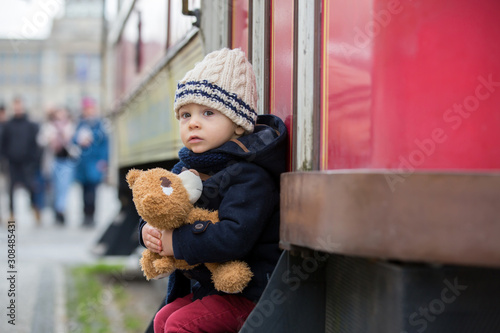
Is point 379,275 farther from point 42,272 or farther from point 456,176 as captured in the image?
point 42,272

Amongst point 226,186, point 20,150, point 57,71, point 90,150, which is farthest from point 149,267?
point 57,71

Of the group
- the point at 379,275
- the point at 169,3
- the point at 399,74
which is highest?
the point at 169,3

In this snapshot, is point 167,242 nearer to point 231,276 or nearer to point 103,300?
point 231,276

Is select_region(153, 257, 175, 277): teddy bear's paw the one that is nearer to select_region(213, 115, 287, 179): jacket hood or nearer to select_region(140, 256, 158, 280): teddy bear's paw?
select_region(140, 256, 158, 280): teddy bear's paw

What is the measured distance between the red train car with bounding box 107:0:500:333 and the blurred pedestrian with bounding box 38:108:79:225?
861 cm

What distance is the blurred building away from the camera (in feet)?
138

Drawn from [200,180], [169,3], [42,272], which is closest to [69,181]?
[42,272]

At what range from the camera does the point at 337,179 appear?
1.90 metres

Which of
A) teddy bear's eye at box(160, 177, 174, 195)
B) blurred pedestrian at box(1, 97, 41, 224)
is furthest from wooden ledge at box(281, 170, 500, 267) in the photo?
blurred pedestrian at box(1, 97, 41, 224)

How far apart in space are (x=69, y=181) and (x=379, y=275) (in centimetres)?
935

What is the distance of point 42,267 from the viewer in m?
7.06

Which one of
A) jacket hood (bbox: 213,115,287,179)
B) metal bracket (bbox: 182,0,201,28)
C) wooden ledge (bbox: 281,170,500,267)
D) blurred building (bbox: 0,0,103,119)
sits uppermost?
blurred building (bbox: 0,0,103,119)

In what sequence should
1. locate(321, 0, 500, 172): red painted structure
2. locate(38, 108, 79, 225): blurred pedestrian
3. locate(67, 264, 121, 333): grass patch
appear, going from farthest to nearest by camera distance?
locate(38, 108, 79, 225): blurred pedestrian → locate(67, 264, 121, 333): grass patch → locate(321, 0, 500, 172): red painted structure

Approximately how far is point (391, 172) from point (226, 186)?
738 mm
